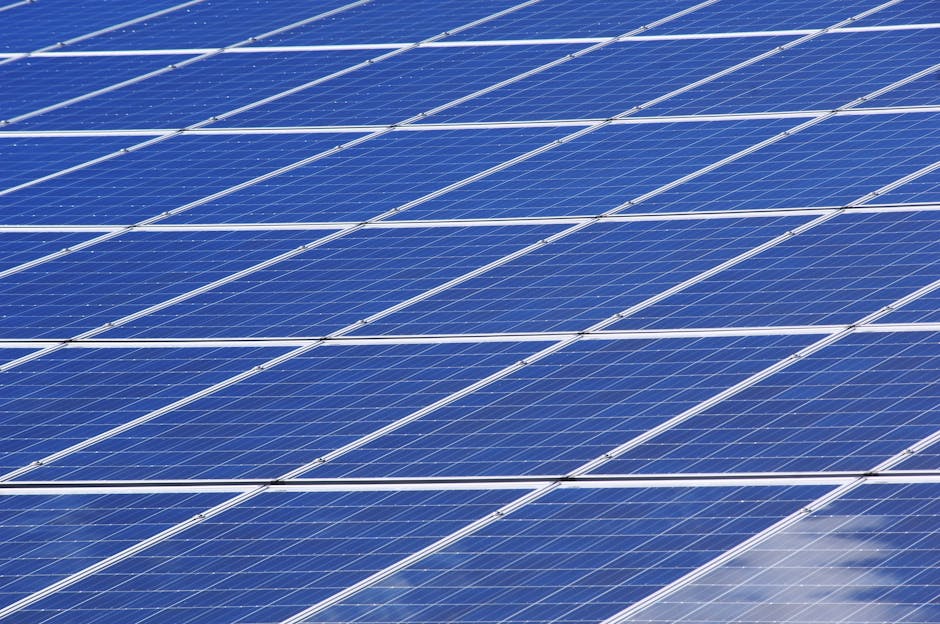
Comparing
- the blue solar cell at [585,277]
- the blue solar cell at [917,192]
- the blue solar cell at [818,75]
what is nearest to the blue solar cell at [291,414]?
A: the blue solar cell at [585,277]

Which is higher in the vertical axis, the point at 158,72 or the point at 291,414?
the point at 158,72

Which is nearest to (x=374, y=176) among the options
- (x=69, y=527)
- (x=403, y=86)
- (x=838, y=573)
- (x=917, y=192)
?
(x=403, y=86)

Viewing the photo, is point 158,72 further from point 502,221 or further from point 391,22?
point 502,221

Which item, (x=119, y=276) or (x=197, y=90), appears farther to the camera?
(x=197, y=90)

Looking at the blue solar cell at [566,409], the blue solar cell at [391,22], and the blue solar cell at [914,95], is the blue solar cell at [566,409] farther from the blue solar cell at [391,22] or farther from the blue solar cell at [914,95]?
the blue solar cell at [391,22]

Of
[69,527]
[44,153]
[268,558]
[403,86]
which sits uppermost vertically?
[44,153]

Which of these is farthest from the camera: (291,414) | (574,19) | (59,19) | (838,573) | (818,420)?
(59,19)

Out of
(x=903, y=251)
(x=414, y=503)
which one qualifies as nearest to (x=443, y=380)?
(x=414, y=503)

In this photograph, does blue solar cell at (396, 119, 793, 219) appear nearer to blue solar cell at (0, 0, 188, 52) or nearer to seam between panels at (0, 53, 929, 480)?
seam between panels at (0, 53, 929, 480)
